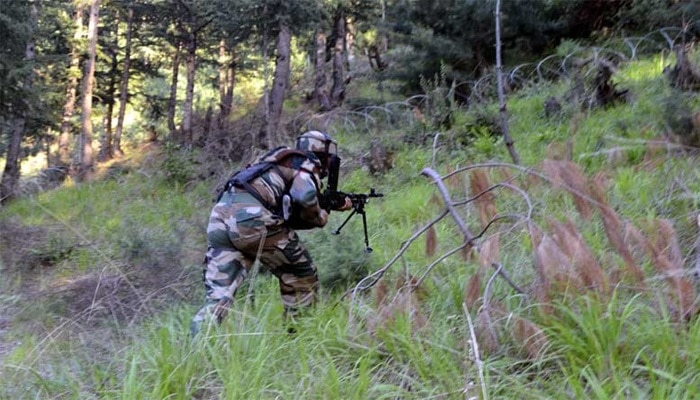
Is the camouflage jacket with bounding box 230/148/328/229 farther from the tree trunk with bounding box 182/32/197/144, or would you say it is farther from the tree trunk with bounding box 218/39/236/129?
the tree trunk with bounding box 182/32/197/144

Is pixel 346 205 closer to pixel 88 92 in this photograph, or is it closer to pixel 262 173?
pixel 262 173

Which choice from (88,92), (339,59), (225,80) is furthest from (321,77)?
(225,80)

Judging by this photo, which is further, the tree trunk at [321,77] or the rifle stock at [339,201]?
the tree trunk at [321,77]

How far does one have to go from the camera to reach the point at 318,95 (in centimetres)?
1800

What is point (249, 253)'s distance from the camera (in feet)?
13.9

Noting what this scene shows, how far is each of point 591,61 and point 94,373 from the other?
7.81m

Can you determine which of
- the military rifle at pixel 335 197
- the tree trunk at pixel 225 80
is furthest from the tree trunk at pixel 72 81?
the military rifle at pixel 335 197

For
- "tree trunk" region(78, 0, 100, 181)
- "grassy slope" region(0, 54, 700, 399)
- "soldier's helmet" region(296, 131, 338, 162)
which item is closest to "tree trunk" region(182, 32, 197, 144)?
"tree trunk" region(78, 0, 100, 181)

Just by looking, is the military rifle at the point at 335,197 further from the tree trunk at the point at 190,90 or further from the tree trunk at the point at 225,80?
the tree trunk at the point at 190,90

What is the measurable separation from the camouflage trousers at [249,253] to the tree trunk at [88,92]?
13293mm

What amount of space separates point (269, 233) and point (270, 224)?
7 centimetres

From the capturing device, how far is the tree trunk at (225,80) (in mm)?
18531

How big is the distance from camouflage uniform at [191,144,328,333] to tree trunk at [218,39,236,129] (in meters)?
13.8

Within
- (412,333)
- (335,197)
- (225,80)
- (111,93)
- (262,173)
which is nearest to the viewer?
(412,333)
